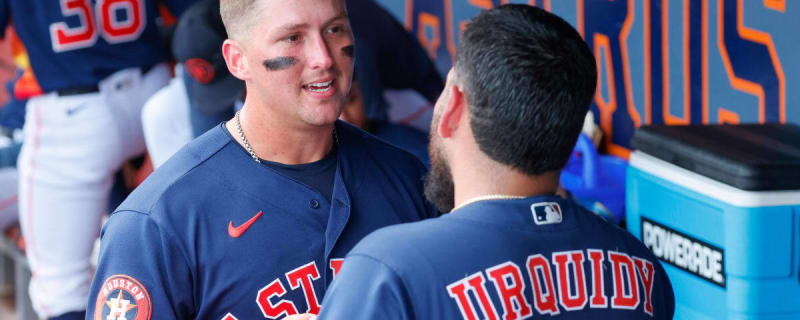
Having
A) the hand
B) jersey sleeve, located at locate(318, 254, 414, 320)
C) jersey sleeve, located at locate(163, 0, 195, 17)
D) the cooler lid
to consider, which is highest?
jersey sleeve, located at locate(318, 254, 414, 320)

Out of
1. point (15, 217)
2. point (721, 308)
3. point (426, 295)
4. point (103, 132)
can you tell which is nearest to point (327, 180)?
point (426, 295)

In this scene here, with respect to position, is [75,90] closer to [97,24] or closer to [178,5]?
[97,24]

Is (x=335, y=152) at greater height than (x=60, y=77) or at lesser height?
greater

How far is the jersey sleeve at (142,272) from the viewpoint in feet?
5.45

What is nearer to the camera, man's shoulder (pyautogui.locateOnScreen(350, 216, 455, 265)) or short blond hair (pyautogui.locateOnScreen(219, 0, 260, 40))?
man's shoulder (pyautogui.locateOnScreen(350, 216, 455, 265))

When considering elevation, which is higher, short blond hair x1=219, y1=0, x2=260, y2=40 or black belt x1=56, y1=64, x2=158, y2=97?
short blond hair x1=219, y1=0, x2=260, y2=40

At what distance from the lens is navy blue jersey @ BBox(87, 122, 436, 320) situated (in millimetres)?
1673

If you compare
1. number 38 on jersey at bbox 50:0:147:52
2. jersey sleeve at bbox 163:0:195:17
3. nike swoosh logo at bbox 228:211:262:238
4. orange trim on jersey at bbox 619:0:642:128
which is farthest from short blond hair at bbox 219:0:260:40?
jersey sleeve at bbox 163:0:195:17

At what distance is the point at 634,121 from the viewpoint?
10.6 ft

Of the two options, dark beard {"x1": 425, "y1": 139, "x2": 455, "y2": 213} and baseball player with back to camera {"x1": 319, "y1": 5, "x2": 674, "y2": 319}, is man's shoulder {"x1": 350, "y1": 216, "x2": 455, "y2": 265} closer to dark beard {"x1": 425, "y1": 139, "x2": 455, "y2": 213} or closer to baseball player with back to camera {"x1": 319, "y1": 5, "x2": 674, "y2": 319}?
baseball player with back to camera {"x1": 319, "y1": 5, "x2": 674, "y2": 319}

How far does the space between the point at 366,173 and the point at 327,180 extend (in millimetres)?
81

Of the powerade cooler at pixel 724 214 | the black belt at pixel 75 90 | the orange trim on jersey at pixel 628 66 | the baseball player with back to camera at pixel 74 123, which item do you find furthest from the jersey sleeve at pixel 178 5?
the powerade cooler at pixel 724 214

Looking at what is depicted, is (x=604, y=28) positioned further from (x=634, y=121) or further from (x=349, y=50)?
(x=349, y=50)

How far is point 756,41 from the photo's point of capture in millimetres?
2629
